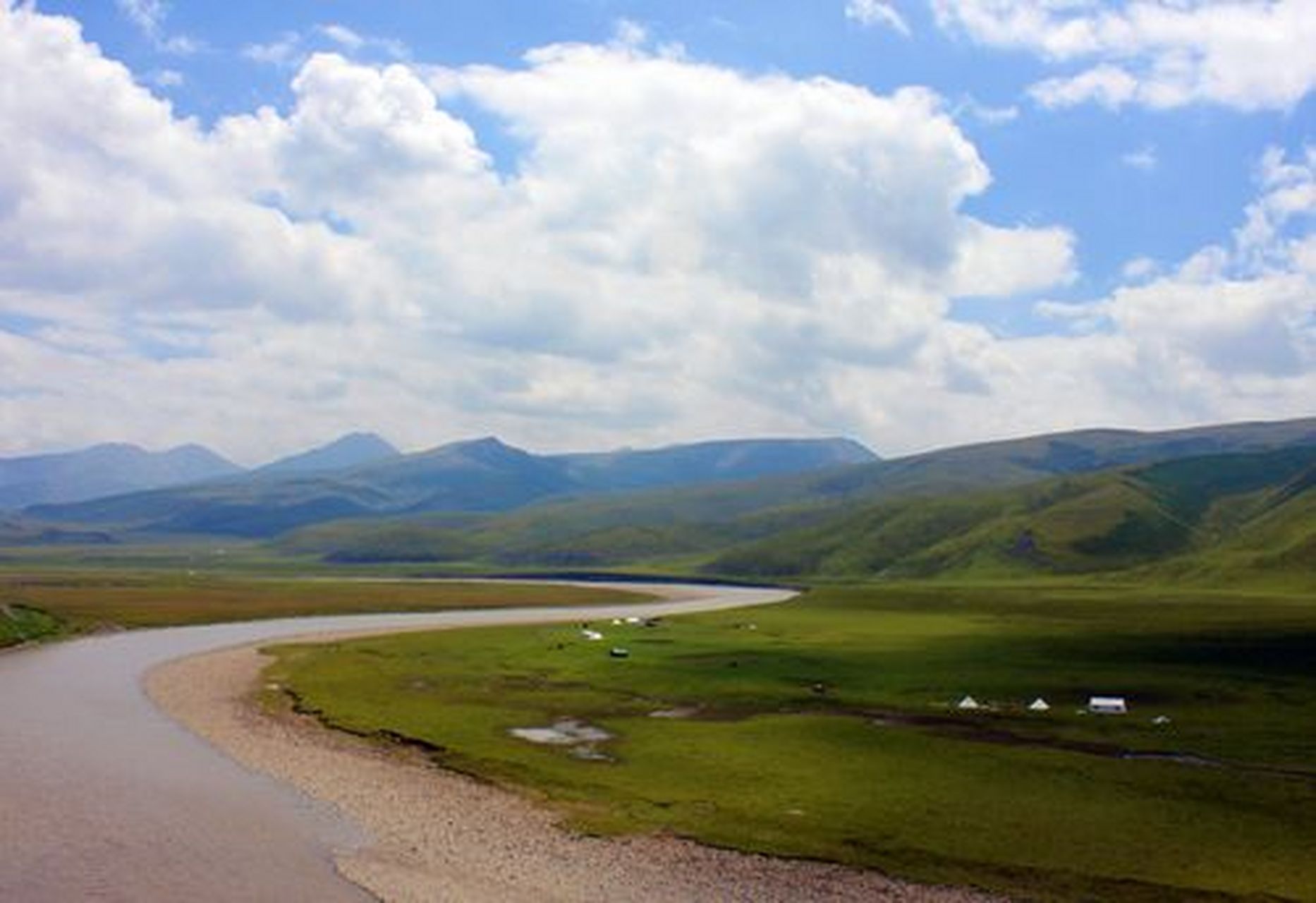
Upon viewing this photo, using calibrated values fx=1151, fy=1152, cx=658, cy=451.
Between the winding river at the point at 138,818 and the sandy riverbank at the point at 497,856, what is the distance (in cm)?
194

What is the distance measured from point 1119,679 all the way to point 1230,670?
1260 centimetres

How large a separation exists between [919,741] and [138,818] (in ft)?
155

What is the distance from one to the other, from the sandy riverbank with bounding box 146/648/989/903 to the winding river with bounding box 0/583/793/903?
6.38 ft

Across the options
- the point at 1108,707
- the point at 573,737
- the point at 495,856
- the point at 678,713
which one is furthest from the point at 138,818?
the point at 1108,707

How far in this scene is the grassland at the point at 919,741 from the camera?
52562 mm

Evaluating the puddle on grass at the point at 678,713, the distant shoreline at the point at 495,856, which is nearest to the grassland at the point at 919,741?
the puddle on grass at the point at 678,713

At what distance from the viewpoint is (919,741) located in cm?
7656

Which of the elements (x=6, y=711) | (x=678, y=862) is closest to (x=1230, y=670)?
→ (x=678, y=862)

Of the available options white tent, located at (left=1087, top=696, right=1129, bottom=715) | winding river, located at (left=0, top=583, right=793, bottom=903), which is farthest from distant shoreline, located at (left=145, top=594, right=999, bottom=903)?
white tent, located at (left=1087, top=696, right=1129, bottom=715)

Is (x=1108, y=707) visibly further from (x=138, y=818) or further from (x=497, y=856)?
(x=138, y=818)

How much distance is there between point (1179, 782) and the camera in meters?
65.2

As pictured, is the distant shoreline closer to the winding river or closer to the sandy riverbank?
the sandy riverbank

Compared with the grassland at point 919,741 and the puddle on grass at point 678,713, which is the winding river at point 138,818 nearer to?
the grassland at point 919,741

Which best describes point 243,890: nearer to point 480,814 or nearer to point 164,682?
point 480,814
